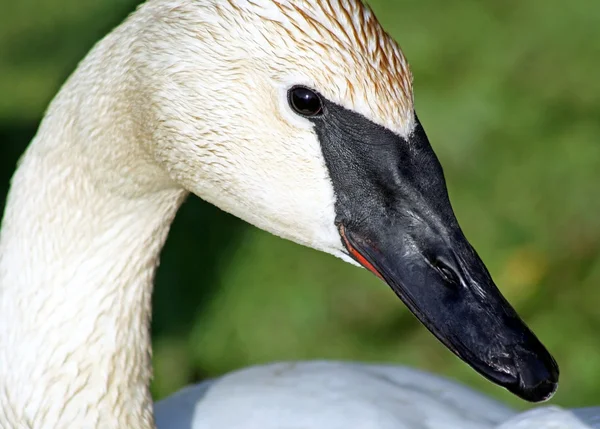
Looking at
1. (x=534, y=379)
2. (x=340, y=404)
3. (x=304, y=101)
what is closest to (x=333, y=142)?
(x=304, y=101)

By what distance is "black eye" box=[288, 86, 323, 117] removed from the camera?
1632 mm

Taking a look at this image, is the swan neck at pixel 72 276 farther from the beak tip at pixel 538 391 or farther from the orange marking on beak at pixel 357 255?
the beak tip at pixel 538 391

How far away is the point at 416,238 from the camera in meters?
1.69

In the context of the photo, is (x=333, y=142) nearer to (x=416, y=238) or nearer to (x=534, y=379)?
(x=416, y=238)

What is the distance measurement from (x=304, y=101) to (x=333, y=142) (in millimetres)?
96

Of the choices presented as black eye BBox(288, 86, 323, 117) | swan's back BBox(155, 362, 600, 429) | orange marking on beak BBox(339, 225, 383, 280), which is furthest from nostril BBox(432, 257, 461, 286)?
swan's back BBox(155, 362, 600, 429)

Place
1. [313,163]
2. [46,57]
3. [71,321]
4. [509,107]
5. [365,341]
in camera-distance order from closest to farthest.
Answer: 1. [313,163]
2. [71,321]
3. [365,341]
4. [509,107]
5. [46,57]

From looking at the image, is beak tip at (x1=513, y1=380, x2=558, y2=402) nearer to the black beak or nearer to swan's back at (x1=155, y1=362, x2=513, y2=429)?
the black beak

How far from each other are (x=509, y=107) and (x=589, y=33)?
627 millimetres

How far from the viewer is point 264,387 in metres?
2.39

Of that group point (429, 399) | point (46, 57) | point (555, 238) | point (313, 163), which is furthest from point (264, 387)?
point (46, 57)

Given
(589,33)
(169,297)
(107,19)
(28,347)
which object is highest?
(589,33)

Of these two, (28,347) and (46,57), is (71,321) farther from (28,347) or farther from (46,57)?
(46,57)

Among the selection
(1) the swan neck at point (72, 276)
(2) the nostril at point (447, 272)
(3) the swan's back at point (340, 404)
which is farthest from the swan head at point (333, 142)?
(3) the swan's back at point (340, 404)
